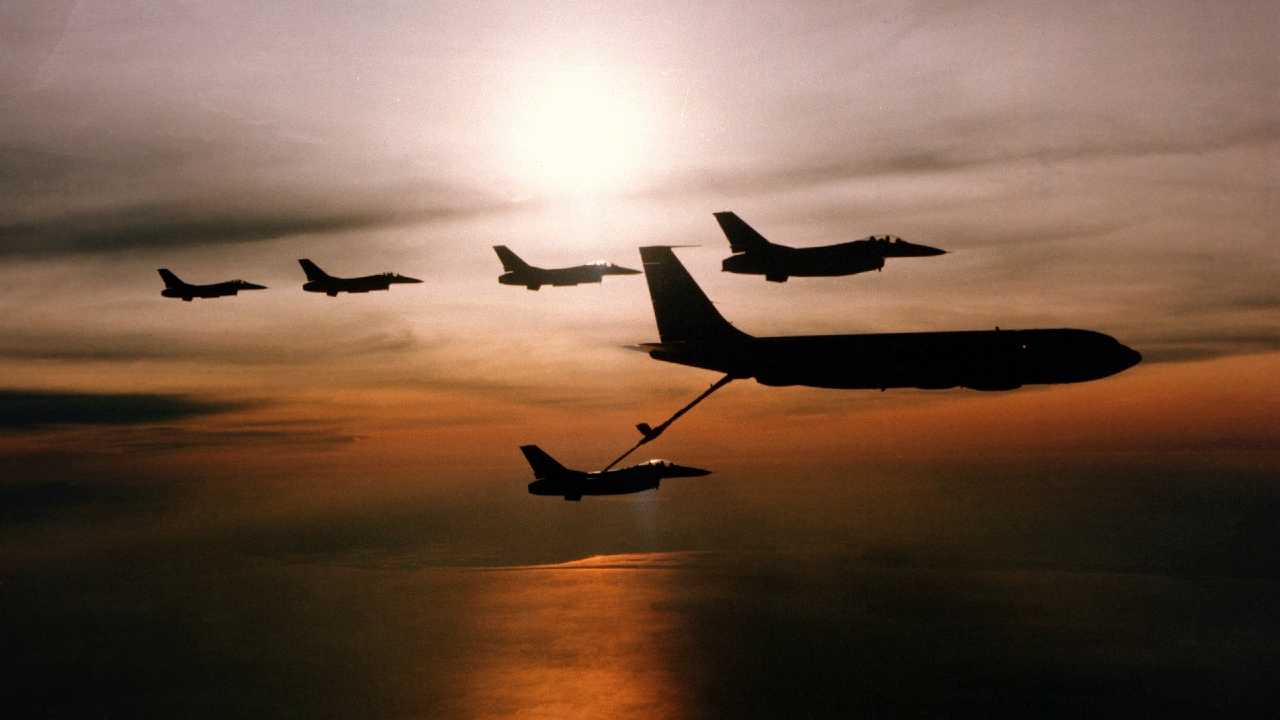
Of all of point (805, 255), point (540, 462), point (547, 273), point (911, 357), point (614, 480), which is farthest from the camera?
point (540, 462)

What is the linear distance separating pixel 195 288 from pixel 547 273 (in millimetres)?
39328

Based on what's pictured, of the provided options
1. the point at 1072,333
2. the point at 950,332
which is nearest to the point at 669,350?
the point at 950,332

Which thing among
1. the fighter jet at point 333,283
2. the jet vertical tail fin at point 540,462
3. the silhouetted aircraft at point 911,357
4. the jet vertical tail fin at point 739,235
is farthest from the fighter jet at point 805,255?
the jet vertical tail fin at point 540,462

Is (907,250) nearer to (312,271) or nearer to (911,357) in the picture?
(911,357)

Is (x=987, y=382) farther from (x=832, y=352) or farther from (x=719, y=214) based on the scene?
(x=719, y=214)

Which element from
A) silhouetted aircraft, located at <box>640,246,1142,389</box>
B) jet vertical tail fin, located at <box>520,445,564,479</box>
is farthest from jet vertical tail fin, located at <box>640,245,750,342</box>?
jet vertical tail fin, located at <box>520,445,564,479</box>

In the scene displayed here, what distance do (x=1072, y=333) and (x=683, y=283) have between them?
35919mm

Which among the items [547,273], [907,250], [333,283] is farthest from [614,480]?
[907,250]

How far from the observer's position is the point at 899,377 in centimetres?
6638

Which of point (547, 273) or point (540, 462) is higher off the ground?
point (547, 273)

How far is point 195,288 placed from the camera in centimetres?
9556

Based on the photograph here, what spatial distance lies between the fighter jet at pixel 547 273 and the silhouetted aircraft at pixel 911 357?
1896 centimetres

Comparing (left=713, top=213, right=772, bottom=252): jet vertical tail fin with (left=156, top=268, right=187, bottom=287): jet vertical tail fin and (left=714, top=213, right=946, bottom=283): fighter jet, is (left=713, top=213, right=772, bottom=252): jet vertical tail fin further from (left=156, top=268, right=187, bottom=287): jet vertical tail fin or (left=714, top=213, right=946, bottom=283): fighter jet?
(left=156, top=268, right=187, bottom=287): jet vertical tail fin

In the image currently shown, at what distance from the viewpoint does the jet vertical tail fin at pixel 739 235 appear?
62.4 meters
